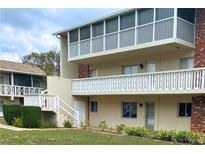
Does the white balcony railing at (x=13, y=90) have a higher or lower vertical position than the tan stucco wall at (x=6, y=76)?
lower

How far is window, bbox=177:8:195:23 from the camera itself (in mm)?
14742

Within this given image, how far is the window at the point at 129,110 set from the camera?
19.0 m

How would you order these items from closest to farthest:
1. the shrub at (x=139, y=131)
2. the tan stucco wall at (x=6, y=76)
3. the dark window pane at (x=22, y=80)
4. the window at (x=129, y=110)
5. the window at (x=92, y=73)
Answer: the shrub at (x=139, y=131), the window at (x=129, y=110), the window at (x=92, y=73), the tan stucco wall at (x=6, y=76), the dark window pane at (x=22, y=80)

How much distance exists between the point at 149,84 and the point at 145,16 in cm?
419

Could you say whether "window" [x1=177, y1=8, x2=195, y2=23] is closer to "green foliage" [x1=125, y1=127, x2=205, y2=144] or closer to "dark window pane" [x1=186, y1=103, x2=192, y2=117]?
"dark window pane" [x1=186, y1=103, x2=192, y2=117]

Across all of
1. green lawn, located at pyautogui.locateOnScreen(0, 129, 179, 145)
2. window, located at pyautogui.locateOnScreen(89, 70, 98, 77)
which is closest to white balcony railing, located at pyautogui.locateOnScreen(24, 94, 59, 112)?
window, located at pyautogui.locateOnScreen(89, 70, 98, 77)

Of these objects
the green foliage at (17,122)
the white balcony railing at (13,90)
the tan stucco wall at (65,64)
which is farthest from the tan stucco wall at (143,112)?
the white balcony railing at (13,90)

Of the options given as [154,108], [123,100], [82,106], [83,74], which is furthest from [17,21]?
[154,108]

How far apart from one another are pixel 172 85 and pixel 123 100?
5.73m

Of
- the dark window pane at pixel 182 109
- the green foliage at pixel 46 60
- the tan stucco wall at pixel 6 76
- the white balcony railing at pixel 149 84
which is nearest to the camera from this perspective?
the white balcony railing at pixel 149 84

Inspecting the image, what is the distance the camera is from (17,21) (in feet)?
80.5

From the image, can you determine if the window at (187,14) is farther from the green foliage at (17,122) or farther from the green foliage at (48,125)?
the green foliage at (17,122)

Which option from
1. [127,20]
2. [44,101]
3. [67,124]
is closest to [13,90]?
[44,101]

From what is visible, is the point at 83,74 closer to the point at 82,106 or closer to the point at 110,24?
the point at 82,106
